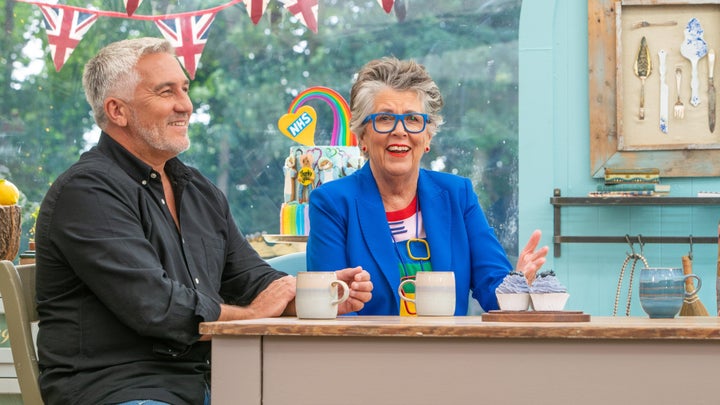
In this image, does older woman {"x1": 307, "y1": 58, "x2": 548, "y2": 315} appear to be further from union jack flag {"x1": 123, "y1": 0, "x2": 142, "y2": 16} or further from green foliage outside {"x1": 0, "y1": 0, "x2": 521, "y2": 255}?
union jack flag {"x1": 123, "y1": 0, "x2": 142, "y2": 16}

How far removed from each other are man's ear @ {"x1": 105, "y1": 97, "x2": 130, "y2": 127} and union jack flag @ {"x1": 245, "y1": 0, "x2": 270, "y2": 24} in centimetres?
253

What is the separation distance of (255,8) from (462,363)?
350cm

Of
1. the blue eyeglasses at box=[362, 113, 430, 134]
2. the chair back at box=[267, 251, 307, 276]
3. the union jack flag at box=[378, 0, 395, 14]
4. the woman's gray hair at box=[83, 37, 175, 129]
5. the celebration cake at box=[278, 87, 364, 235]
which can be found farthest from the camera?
the union jack flag at box=[378, 0, 395, 14]

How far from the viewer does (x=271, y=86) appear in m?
4.86

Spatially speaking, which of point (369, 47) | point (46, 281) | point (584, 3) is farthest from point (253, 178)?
point (46, 281)

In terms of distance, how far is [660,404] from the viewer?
4.92 ft

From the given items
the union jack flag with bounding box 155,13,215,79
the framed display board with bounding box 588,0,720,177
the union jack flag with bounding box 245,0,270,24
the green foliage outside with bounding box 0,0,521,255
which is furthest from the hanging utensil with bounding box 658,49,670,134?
the union jack flag with bounding box 155,13,215,79

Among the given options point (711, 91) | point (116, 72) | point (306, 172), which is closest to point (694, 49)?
point (711, 91)

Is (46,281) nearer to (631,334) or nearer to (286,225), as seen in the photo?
(631,334)

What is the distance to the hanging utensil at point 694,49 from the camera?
15.0ft

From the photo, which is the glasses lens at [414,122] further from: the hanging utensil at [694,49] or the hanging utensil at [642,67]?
the hanging utensil at [694,49]

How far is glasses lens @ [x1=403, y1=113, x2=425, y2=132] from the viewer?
2.60 meters

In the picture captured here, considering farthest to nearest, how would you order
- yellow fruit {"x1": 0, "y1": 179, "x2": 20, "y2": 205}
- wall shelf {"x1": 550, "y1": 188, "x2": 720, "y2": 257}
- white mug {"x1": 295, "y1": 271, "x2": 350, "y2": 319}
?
wall shelf {"x1": 550, "y1": 188, "x2": 720, "y2": 257}
yellow fruit {"x1": 0, "y1": 179, "x2": 20, "y2": 205}
white mug {"x1": 295, "y1": 271, "x2": 350, "y2": 319}

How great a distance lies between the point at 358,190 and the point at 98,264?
825 millimetres
